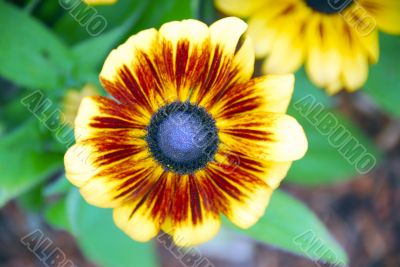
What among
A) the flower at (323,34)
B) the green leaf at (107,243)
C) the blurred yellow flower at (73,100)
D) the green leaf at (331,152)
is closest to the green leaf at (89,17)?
the blurred yellow flower at (73,100)

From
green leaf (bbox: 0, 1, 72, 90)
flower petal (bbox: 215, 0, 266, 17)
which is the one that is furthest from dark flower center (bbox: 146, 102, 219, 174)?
green leaf (bbox: 0, 1, 72, 90)

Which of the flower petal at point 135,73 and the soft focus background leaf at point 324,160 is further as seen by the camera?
the soft focus background leaf at point 324,160

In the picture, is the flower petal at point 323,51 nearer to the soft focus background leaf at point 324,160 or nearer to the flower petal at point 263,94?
the flower petal at point 263,94

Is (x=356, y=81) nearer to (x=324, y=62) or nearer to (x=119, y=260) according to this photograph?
(x=324, y=62)

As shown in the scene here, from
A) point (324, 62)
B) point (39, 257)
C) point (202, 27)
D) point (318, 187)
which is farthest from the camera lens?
point (318, 187)

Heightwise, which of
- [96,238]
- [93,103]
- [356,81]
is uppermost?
[93,103]

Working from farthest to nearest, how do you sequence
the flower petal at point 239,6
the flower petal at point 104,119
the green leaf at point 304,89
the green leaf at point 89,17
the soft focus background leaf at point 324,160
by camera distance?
the soft focus background leaf at point 324,160, the green leaf at point 304,89, the green leaf at point 89,17, the flower petal at point 239,6, the flower petal at point 104,119

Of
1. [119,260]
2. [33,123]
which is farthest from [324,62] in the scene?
[119,260]
